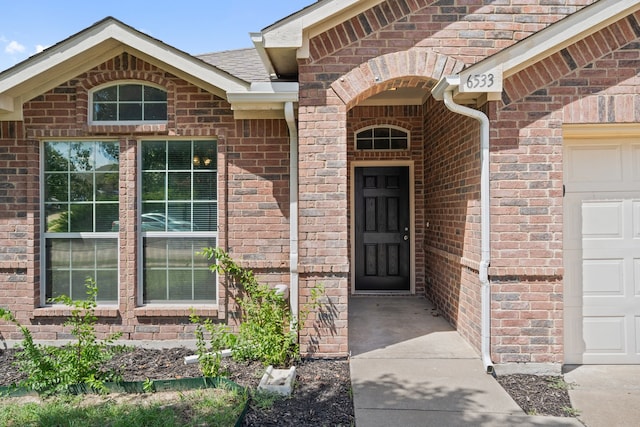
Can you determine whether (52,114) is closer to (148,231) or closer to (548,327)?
(148,231)

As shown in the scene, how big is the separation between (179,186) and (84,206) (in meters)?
1.14

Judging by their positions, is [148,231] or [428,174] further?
[428,174]

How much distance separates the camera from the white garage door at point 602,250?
3.96 metres

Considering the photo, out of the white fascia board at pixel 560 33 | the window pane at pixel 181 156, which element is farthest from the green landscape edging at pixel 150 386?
the white fascia board at pixel 560 33

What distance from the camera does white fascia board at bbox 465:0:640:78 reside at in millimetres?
3613

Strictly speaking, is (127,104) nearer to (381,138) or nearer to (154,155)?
(154,155)

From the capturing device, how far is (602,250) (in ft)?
13.1

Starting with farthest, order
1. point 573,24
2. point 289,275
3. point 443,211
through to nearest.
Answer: point 443,211 → point 289,275 → point 573,24

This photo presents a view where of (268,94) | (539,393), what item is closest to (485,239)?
(539,393)

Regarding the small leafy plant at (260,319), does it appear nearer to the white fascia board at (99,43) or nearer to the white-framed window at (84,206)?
the white-framed window at (84,206)

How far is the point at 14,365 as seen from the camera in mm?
4000

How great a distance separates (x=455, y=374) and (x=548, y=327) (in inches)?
40.7

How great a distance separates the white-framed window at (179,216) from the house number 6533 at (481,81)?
2.81m

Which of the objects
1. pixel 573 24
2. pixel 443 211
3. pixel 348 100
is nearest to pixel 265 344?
pixel 348 100
